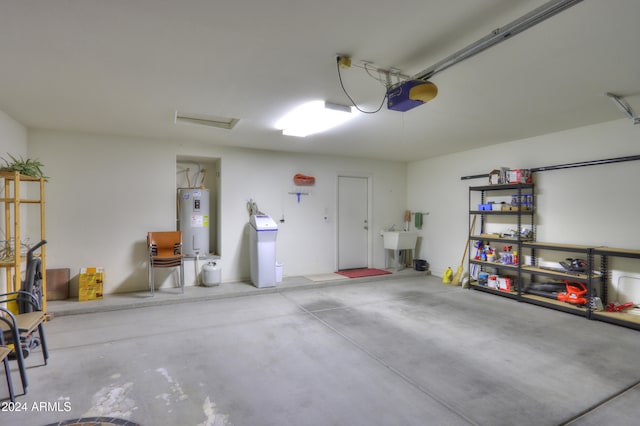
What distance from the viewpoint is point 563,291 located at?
4465 millimetres

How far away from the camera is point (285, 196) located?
6.20 metres

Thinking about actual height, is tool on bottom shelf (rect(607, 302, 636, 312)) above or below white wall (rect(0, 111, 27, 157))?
below

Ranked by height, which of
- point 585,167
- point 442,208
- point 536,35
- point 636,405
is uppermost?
point 536,35

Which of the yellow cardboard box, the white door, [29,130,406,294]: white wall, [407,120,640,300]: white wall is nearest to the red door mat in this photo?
the white door

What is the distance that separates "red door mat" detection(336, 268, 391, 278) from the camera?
6.28 m

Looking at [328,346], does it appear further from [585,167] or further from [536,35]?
[585,167]

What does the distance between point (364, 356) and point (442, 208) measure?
439 cm

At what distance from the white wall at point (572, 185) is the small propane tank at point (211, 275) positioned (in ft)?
14.7

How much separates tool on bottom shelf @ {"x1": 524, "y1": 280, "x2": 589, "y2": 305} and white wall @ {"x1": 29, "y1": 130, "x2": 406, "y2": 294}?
3550 millimetres

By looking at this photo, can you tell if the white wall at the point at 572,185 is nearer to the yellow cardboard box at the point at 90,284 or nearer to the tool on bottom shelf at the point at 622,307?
the tool on bottom shelf at the point at 622,307

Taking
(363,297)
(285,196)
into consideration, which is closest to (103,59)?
(285,196)

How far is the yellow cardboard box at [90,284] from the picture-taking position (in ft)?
14.8

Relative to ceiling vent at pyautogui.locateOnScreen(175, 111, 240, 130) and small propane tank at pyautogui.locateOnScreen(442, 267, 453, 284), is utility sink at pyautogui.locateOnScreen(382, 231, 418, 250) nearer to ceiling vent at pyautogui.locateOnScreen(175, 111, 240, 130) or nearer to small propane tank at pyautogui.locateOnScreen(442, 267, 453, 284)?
small propane tank at pyautogui.locateOnScreen(442, 267, 453, 284)

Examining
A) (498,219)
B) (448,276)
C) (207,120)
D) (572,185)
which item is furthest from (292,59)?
(448,276)
